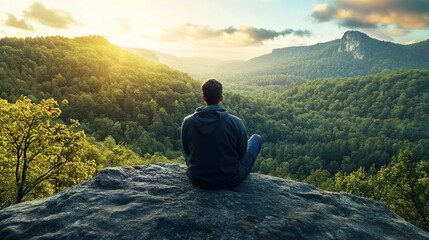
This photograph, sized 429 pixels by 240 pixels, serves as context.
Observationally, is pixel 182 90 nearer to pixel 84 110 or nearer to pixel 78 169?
pixel 84 110

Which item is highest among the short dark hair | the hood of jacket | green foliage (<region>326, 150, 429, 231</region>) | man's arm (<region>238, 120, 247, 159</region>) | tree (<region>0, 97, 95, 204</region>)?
the short dark hair

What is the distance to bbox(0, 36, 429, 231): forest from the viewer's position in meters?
23.4

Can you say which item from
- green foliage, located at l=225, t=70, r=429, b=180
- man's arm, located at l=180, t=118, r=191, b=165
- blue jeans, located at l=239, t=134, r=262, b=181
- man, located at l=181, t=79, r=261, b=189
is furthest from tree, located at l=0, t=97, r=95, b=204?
green foliage, located at l=225, t=70, r=429, b=180

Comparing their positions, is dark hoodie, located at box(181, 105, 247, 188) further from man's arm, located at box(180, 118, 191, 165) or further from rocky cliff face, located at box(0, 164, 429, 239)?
rocky cliff face, located at box(0, 164, 429, 239)

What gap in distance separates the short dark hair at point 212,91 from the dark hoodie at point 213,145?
0.15 metres

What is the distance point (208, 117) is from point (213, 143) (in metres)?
0.57

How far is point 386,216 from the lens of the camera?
729 centimetres

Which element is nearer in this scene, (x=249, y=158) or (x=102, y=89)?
(x=249, y=158)

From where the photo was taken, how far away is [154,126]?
10288 centimetres

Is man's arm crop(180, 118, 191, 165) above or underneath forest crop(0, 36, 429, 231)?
above

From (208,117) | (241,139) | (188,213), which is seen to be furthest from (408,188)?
(188,213)

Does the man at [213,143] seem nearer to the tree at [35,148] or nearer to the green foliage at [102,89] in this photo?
the tree at [35,148]

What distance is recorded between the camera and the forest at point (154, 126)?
23375mm

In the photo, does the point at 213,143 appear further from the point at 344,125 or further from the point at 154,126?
the point at 344,125
